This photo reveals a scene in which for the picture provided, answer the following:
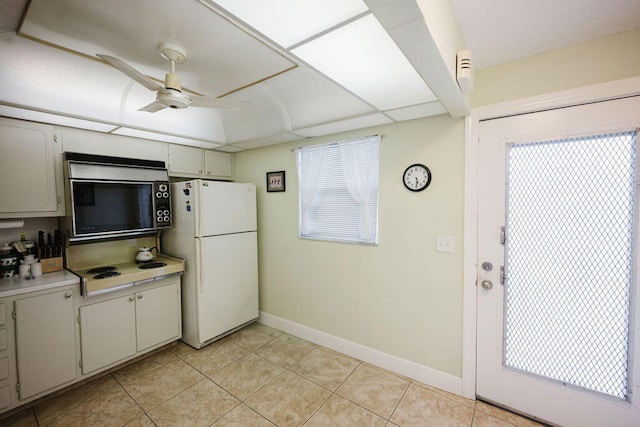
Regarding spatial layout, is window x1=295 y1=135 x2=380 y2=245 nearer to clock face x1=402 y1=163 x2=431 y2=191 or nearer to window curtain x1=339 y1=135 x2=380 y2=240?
window curtain x1=339 y1=135 x2=380 y2=240

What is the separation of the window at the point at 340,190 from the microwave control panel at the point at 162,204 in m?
1.44

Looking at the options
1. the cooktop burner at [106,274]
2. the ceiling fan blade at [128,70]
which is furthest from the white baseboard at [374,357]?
the ceiling fan blade at [128,70]

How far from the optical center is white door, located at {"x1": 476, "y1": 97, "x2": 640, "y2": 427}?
1608mm

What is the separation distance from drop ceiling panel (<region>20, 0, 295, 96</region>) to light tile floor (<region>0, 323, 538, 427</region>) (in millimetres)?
2478

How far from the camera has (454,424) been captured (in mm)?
1842

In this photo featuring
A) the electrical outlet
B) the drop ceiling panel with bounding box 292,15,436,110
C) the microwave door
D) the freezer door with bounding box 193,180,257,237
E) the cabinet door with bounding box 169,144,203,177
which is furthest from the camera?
the cabinet door with bounding box 169,144,203,177

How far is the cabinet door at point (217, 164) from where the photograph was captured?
132 inches

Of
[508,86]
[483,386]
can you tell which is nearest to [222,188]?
[508,86]

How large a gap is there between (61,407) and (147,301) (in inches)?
35.3

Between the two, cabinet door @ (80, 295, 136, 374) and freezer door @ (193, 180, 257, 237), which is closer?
cabinet door @ (80, 295, 136, 374)

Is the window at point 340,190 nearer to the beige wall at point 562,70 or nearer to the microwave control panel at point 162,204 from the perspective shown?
the beige wall at point 562,70

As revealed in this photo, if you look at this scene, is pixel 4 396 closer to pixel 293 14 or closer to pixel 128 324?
pixel 128 324

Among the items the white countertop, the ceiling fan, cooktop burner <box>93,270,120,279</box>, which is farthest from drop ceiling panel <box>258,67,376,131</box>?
the white countertop

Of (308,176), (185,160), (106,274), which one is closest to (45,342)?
(106,274)
